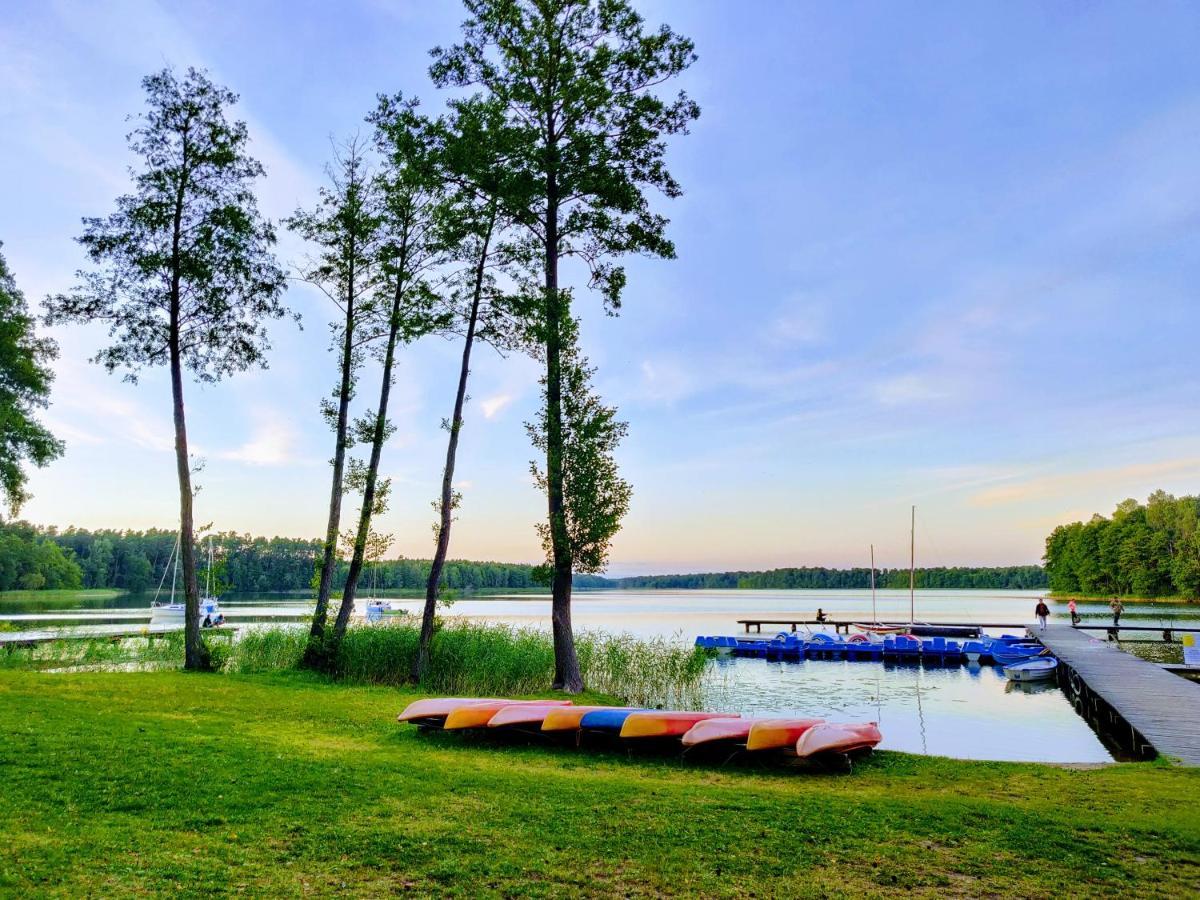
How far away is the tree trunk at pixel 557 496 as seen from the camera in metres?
14.7

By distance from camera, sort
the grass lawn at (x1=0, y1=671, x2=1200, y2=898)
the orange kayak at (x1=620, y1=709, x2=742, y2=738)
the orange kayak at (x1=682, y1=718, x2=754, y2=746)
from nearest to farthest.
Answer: the grass lawn at (x1=0, y1=671, x2=1200, y2=898), the orange kayak at (x1=682, y1=718, x2=754, y2=746), the orange kayak at (x1=620, y1=709, x2=742, y2=738)

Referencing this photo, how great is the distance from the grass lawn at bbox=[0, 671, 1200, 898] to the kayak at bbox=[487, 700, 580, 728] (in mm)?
354

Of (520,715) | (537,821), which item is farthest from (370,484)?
(537,821)

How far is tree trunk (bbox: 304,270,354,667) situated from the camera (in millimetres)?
17328

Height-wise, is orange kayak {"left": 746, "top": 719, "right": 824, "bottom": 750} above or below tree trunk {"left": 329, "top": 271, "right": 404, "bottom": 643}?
below

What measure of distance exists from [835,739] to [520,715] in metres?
3.87

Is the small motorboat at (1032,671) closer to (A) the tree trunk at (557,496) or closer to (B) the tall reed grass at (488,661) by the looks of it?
(B) the tall reed grass at (488,661)

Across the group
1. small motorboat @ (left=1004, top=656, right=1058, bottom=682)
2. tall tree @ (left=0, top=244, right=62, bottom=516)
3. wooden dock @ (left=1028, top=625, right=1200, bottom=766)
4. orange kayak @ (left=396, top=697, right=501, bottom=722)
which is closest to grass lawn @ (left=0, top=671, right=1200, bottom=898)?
orange kayak @ (left=396, top=697, right=501, bottom=722)

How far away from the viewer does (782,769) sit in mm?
8594

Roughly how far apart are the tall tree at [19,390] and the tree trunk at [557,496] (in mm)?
20020

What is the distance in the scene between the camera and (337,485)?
1786cm

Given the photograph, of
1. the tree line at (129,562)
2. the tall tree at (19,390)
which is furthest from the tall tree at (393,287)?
the tree line at (129,562)

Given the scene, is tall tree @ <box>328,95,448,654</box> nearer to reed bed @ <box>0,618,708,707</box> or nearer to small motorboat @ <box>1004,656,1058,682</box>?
reed bed @ <box>0,618,708,707</box>

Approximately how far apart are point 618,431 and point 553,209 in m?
4.82
